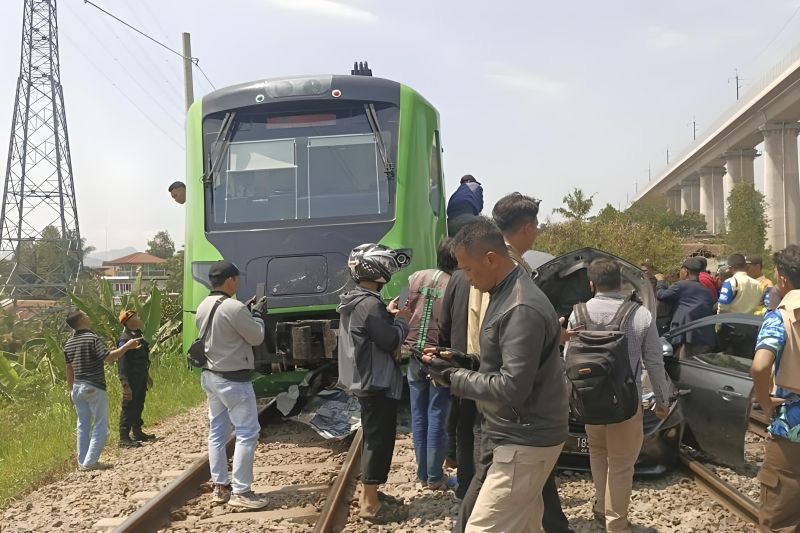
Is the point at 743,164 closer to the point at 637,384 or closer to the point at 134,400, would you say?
the point at 134,400

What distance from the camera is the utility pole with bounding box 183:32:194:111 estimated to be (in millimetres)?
18098

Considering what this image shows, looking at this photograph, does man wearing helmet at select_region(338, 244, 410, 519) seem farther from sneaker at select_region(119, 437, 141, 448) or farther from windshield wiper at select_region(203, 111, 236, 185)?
sneaker at select_region(119, 437, 141, 448)

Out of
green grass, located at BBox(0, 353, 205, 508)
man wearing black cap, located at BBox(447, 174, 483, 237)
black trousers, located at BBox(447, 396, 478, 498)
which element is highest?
man wearing black cap, located at BBox(447, 174, 483, 237)

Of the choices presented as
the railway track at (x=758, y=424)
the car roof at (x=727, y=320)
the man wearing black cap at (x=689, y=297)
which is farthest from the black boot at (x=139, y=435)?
the railway track at (x=758, y=424)

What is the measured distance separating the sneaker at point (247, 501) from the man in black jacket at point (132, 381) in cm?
282

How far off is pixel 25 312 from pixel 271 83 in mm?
11953

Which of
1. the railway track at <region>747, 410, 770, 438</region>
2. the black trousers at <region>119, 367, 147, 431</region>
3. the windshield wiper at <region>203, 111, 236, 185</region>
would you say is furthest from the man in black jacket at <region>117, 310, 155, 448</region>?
the railway track at <region>747, 410, 770, 438</region>

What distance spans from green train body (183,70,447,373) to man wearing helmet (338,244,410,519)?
2.14 m

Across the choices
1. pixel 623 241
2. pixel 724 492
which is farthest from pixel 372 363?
pixel 623 241

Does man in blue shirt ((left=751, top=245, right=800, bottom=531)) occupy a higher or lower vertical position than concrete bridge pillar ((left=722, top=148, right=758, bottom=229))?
lower

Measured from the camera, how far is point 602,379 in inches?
165

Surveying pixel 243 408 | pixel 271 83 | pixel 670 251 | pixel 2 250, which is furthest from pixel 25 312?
pixel 2 250

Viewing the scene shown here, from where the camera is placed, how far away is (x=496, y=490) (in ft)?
9.79

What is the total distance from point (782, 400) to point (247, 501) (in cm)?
362
